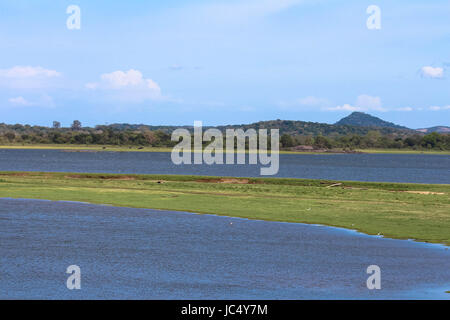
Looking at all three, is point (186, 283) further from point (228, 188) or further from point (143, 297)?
point (228, 188)

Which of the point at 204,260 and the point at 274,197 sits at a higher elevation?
the point at 274,197

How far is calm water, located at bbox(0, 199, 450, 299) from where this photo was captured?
19250mm

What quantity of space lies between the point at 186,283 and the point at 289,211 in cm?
2000

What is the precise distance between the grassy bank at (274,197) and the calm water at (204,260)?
3213 millimetres

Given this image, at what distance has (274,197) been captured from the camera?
47.5 meters

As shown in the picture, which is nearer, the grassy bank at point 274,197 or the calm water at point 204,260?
the calm water at point 204,260

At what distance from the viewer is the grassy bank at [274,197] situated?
34.9m

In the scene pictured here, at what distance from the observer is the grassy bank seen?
34.9 m

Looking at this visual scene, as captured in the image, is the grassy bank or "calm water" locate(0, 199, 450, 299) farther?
the grassy bank

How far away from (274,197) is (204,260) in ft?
79.4

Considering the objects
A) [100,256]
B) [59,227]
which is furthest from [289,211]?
[100,256]

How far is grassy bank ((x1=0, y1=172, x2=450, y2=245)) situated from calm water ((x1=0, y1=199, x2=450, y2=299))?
3.21 m

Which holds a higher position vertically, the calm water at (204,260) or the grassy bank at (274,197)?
the grassy bank at (274,197)

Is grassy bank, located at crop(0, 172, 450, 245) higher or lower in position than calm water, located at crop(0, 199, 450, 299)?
higher
